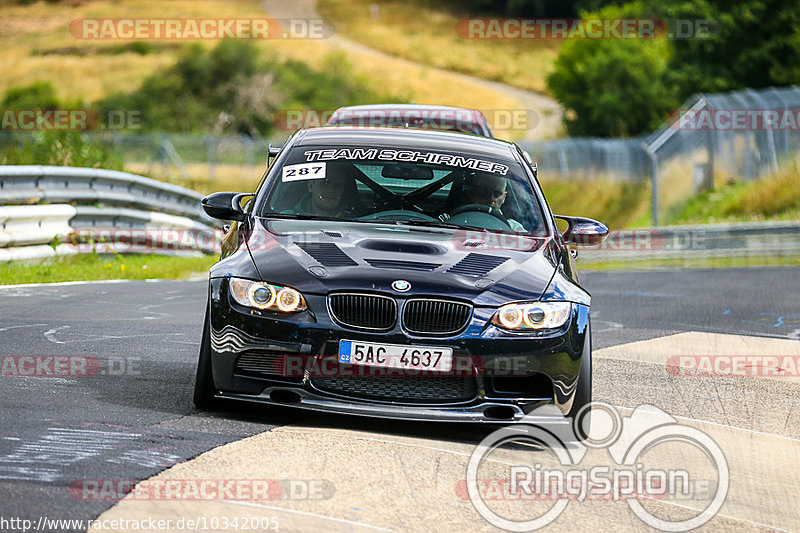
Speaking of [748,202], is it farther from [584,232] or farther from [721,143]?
[584,232]

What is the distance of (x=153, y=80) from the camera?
212 feet

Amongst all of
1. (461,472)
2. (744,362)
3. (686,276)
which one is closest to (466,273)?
(461,472)

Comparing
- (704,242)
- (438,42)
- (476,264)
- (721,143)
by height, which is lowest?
(704,242)

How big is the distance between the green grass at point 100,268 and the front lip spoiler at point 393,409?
7.17 meters

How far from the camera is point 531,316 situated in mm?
6234

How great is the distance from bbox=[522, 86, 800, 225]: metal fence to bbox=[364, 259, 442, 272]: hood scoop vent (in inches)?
832

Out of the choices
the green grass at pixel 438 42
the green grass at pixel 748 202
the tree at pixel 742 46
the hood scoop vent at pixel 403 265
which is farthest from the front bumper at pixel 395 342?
the green grass at pixel 438 42

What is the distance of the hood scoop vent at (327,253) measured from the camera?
6.33 meters

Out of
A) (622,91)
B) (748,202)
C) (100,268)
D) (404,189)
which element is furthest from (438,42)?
(404,189)

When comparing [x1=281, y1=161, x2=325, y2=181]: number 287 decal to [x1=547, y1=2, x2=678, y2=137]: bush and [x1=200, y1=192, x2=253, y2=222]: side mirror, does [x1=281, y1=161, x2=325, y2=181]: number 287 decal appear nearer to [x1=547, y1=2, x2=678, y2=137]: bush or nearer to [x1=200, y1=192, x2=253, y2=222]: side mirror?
[x1=200, y1=192, x2=253, y2=222]: side mirror

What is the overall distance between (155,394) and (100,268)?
27.4ft

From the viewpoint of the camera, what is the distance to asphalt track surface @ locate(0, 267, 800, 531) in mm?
5137

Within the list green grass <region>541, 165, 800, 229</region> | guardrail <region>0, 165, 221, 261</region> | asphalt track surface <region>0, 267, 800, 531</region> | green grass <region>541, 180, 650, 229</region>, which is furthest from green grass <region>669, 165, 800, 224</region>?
asphalt track surface <region>0, 267, 800, 531</region>

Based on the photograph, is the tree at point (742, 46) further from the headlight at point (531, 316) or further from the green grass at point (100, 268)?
the headlight at point (531, 316)
